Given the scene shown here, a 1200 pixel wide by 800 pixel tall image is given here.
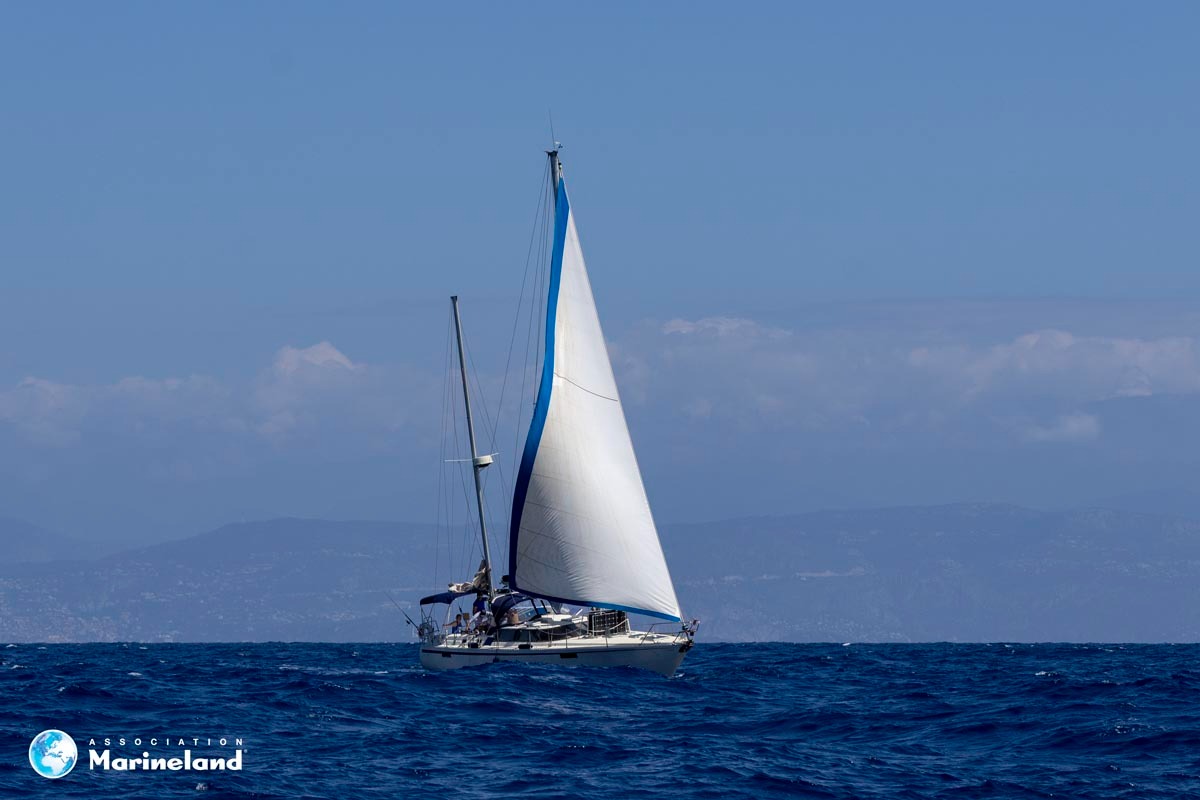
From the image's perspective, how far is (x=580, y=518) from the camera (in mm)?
64625

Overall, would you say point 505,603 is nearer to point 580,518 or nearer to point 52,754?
point 580,518

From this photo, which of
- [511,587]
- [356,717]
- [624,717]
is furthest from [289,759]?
[511,587]

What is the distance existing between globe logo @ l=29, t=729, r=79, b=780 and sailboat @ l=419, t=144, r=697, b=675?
26.7m

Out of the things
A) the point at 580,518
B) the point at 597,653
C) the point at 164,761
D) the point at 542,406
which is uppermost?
the point at 542,406

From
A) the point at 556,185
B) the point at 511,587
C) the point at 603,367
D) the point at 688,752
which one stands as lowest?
the point at 688,752

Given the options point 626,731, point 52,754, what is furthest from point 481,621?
point 52,754

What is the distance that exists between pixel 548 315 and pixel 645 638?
13235 mm

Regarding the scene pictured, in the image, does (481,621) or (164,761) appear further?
(481,621)

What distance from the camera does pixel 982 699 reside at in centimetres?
5344

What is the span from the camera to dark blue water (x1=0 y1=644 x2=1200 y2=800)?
36.2 m

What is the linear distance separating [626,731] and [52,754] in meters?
14.9

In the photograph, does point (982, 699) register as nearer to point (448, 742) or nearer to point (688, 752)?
point (688, 752)

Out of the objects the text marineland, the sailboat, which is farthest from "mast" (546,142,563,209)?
the text marineland

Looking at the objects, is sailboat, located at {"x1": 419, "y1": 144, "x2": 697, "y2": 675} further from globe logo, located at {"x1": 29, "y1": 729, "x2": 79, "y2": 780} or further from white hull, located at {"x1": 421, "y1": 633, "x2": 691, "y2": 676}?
globe logo, located at {"x1": 29, "y1": 729, "x2": 79, "y2": 780}
